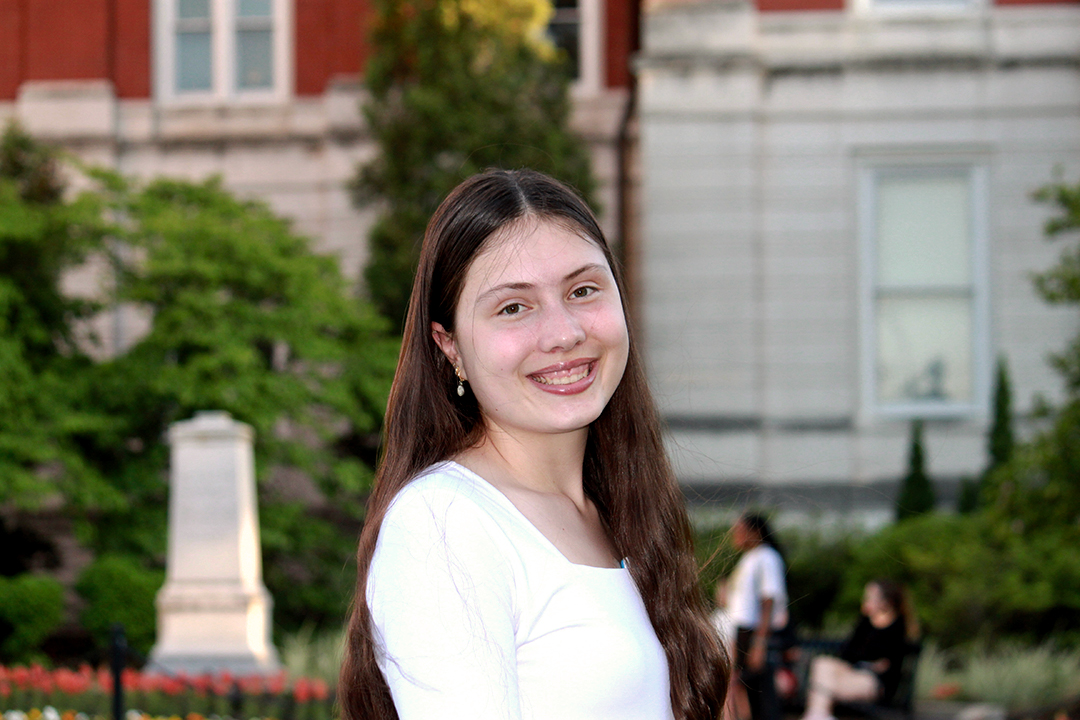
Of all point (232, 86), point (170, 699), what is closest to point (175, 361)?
point (232, 86)

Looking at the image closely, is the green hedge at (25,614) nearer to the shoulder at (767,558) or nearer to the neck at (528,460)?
the shoulder at (767,558)

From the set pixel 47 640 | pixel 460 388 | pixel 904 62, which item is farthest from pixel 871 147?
pixel 460 388

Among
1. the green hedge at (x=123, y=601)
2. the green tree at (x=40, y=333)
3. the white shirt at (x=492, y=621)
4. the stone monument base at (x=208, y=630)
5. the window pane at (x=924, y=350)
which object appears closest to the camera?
the white shirt at (x=492, y=621)

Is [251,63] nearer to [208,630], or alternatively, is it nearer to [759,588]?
[208,630]

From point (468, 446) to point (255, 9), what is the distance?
15004 millimetres

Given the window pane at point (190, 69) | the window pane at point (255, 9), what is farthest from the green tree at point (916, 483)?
the window pane at point (190, 69)

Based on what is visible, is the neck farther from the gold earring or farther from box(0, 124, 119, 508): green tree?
box(0, 124, 119, 508): green tree

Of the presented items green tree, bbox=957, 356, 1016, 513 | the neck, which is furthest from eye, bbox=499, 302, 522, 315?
green tree, bbox=957, 356, 1016, 513

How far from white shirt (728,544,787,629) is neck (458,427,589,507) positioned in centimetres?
605

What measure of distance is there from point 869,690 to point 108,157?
1164cm

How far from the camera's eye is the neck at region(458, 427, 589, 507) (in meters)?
1.89

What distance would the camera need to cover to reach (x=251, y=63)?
15.8 m

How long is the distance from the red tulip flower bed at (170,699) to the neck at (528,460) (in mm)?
5544

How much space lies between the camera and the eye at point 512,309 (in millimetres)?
1802
